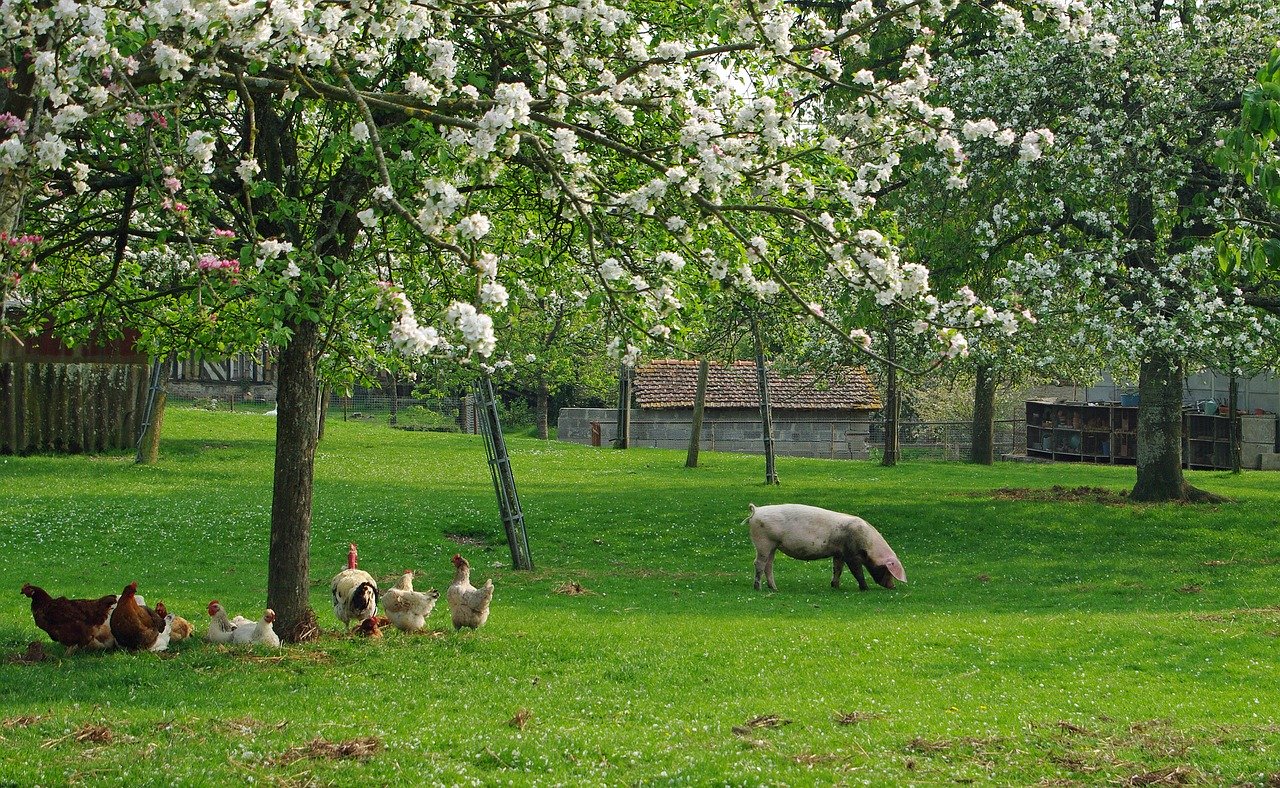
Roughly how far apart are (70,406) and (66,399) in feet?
0.74

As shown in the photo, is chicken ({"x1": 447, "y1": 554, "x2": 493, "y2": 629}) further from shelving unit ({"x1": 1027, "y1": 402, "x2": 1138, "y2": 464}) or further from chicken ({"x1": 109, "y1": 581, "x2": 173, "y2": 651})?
shelving unit ({"x1": 1027, "y1": 402, "x2": 1138, "y2": 464})

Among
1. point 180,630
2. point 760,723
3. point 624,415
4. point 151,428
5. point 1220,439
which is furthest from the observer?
point 624,415

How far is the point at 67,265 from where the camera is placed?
1428 centimetres

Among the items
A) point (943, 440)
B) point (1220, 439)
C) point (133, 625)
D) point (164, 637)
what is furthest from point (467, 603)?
point (943, 440)

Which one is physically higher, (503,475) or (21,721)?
(503,475)

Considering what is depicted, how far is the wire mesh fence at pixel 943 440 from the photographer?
5514 cm

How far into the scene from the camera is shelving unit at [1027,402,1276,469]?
49.6 m

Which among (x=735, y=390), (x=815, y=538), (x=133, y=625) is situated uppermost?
(x=735, y=390)

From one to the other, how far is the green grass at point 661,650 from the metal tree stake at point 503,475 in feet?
1.65

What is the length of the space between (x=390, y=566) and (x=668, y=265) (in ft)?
43.1

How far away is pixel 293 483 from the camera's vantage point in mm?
14250

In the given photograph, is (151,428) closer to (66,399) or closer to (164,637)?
(66,399)

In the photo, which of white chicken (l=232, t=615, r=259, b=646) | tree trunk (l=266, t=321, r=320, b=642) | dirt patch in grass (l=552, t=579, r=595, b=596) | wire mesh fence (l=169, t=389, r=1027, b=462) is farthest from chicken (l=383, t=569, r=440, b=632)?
wire mesh fence (l=169, t=389, r=1027, b=462)

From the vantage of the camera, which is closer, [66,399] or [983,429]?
[66,399]
